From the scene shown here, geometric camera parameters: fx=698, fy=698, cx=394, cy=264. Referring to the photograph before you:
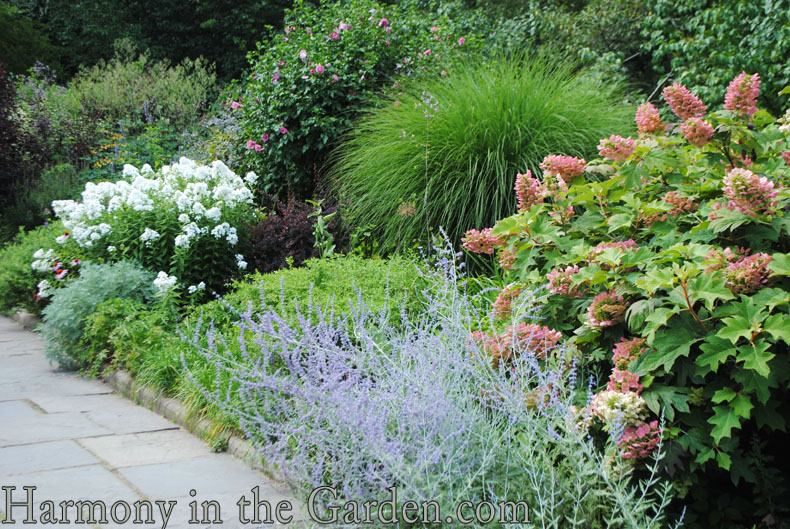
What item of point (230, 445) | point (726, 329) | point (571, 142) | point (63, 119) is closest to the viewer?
point (726, 329)

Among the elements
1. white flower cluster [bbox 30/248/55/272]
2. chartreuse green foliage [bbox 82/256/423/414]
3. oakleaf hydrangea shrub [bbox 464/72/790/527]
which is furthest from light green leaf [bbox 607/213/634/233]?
white flower cluster [bbox 30/248/55/272]

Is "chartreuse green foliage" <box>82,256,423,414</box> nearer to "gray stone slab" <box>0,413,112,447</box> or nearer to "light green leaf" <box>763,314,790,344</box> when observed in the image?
"gray stone slab" <box>0,413,112,447</box>

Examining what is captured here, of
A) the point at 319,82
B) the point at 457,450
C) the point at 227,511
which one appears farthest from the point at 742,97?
the point at 319,82

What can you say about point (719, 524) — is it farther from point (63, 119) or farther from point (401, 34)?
point (63, 119)

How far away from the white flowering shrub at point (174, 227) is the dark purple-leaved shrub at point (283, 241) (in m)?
0.16

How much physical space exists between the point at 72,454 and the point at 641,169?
2.69 m

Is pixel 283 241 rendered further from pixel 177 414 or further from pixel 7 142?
pixel 7 142

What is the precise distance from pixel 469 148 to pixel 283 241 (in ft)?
5.66

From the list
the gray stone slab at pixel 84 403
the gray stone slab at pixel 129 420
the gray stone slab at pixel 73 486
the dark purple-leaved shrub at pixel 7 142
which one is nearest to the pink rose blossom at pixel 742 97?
the gray stone slab at pixel 73 486

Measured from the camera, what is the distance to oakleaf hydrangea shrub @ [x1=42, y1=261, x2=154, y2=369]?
4.59 metres

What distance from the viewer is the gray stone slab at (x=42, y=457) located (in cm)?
283

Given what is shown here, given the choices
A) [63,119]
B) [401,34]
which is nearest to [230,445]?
[401,34]

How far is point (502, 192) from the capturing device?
455 centimetres

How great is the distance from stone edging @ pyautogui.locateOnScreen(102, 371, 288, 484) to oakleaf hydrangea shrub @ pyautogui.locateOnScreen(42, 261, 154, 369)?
0.45 metres
